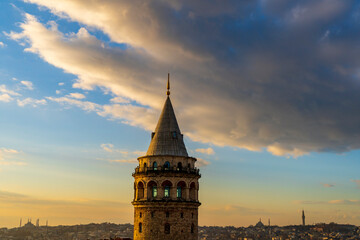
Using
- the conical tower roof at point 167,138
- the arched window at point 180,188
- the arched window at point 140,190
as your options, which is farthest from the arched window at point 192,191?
the arched window at point 140,190

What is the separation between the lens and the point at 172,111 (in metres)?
47.6

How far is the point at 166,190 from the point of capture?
43594 mm

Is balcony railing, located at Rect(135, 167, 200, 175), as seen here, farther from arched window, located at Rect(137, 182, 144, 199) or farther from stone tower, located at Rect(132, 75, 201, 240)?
arched window, located at Rect(137, 182, 144, 199)

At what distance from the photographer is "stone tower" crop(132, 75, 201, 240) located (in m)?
42.4

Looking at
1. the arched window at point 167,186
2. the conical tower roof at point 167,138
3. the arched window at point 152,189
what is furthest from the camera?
the conical tower roof at point 167,138

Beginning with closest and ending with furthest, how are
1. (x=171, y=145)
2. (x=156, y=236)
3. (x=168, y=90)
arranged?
(x=156, y=236) → (x=171, y=145) → (x=168, y=90)

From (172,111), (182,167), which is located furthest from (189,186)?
(172,111)

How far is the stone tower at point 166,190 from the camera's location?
4244 centimetres

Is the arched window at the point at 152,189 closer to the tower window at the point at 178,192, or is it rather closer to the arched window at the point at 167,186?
the arched window at the point at 167,186

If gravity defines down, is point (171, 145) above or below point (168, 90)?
below

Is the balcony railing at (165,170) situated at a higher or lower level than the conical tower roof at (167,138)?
lower

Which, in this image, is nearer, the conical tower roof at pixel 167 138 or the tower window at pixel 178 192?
the tower window at pixel 178 192

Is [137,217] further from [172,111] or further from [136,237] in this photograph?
[172,111]

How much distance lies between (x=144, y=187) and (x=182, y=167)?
14.8 feet
